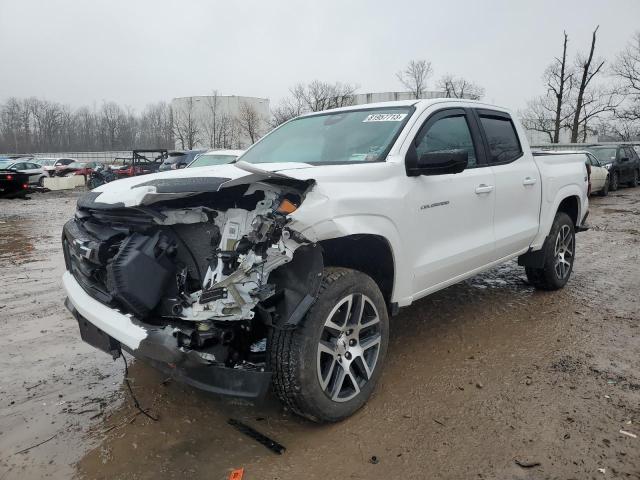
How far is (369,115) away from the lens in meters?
3.78

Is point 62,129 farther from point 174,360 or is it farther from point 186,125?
point 174,360

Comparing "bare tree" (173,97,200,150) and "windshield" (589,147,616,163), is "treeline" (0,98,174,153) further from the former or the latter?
"windshield" (589,147,616,163)

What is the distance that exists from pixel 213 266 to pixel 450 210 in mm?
1869

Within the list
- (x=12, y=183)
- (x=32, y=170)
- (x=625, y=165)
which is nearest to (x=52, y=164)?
(x=32, y=170)

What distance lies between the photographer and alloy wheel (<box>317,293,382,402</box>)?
279cm

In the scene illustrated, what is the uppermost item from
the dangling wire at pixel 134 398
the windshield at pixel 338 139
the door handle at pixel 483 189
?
the windshield at pixel 338 139

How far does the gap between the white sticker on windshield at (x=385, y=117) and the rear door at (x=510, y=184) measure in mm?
1009

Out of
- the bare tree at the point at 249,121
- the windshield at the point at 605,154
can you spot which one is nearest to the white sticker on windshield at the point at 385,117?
the windshield at the point at 605,154

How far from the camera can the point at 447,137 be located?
3.82m

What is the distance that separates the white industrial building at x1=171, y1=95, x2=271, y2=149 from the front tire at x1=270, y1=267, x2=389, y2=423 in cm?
5293

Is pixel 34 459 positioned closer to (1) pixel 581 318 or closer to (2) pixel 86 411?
(2) pixel 86 411

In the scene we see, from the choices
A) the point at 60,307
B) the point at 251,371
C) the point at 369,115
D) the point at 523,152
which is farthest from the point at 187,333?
the point at 523,152

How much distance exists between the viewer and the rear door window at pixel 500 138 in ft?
14.0

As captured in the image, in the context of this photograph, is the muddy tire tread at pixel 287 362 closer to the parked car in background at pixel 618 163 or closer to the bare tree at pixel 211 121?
the parked car in background at pixel 618 163
